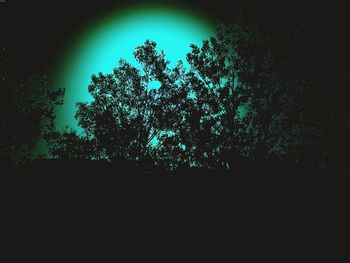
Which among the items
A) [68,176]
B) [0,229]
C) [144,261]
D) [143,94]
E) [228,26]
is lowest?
[144,261]

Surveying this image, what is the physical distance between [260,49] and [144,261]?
75.7 ft

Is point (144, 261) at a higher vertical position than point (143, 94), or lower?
lower

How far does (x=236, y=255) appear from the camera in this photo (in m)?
12.3

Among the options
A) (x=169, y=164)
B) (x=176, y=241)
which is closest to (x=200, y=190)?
(x=176, y=241)

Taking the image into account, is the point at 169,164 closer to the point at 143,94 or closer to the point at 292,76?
the point at 143,94

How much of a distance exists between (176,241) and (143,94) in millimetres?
22160

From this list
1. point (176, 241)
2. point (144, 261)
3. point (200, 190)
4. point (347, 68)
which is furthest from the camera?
point (347, 68)

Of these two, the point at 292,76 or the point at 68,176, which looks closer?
the point at 68,176

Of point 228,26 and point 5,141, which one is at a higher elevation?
point 228,26

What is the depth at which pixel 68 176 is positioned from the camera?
56.6 ft

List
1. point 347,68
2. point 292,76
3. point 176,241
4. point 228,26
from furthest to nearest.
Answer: point 228,26, point 292,76, point 347,68, point 176,241

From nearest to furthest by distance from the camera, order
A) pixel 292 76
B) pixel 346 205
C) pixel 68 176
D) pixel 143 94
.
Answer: pixel 346 205 < pixel 68 176 < pixel 292 76 < pixel 143 94

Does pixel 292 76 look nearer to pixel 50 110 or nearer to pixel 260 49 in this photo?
pixel 260 49

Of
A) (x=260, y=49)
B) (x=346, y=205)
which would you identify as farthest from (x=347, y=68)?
(x=346, y=205)
